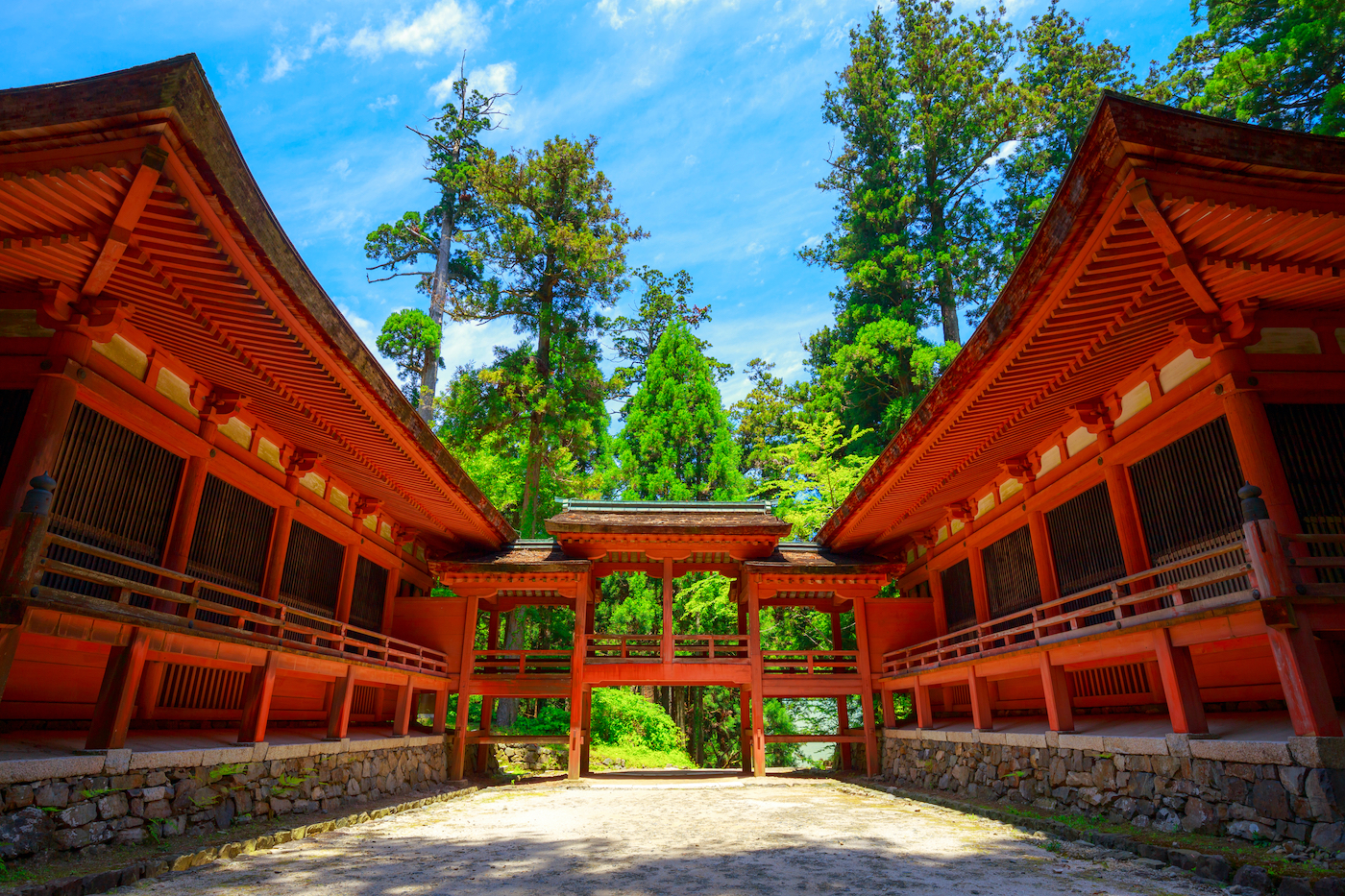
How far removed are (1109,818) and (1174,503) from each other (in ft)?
11.8

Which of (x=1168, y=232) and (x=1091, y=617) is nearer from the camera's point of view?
(x=1168, y=232)

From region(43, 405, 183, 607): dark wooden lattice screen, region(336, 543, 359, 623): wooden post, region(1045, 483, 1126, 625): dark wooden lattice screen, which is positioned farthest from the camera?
region(336, 543, 359, 623): wooden post

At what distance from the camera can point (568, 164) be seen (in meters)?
24.4

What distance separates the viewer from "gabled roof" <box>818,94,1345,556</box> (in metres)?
5.07

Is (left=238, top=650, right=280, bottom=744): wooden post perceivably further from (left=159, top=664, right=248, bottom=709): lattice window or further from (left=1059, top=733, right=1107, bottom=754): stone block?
(left=1059, top=733, right=1107, bottom=754): stone block

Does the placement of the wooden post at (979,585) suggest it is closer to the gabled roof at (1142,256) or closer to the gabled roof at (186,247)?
the gabled roof at (1142,256)

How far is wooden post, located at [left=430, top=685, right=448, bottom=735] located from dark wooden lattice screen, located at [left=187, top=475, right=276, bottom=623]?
5376 mm

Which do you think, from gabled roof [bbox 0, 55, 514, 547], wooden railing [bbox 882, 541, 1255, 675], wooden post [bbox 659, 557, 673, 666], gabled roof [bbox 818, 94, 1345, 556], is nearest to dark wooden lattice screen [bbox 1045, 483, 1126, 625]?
wooden railing [bbox 882, 541, 1255, 675]

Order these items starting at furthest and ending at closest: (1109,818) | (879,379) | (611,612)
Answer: (611,612) → (879,379) → (1109,818)

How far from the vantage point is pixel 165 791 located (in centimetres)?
682

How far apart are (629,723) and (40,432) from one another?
63.4 feet

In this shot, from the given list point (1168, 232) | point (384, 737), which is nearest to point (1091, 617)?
point (1168, 232)

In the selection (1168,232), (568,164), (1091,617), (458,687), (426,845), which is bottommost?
(426,845)

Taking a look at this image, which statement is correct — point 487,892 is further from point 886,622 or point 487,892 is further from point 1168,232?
point 886,622
